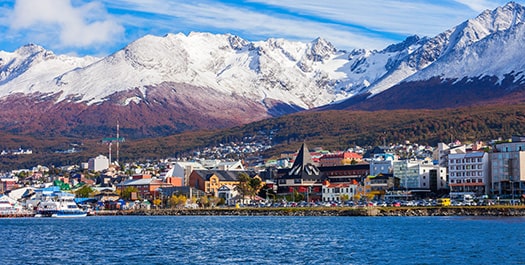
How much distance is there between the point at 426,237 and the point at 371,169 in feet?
244

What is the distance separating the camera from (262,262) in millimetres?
45469

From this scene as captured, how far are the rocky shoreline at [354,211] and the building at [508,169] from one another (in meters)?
16.1

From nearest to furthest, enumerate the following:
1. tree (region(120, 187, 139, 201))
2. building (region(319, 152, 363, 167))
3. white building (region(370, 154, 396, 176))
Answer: white building (region(370, 154, 396, 176)) → tree (region(120, 187, 139, 201)) → building (region(319, 152, 363, 167))

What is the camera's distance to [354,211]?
95062 mm

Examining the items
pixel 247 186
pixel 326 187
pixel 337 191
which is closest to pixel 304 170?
pixel 326 187

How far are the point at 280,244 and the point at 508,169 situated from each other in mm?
57529

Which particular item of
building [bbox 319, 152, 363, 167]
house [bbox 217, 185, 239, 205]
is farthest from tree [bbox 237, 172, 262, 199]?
building [bbox 319, 152, 363, 167]

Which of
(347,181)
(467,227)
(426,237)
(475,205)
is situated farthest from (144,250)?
(347,181)

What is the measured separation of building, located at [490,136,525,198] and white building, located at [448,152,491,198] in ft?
4.14

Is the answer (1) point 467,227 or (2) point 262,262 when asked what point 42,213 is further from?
(2) point 262,262

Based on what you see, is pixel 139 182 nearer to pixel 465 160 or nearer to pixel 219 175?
pixel 219 175

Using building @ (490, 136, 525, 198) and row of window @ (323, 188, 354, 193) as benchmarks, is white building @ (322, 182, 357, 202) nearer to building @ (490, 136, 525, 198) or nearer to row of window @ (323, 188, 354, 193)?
row of window @ (323, 188, 354, 193)

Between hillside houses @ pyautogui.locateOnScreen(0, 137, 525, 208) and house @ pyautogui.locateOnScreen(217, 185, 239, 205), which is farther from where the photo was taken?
house @ pyautogui.locateOnScreen(217, 185, 239, 205)

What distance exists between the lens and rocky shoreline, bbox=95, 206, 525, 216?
8712 cm
